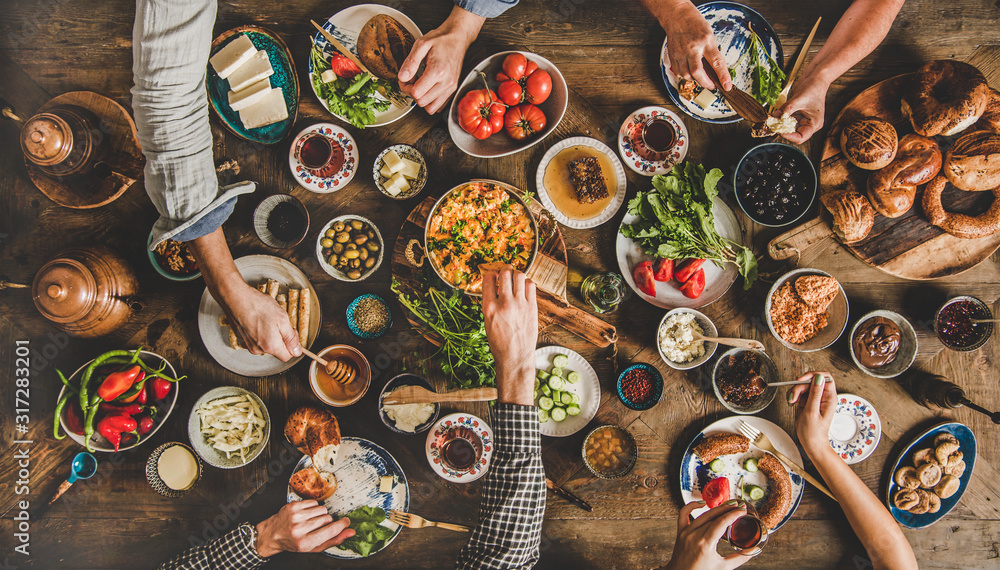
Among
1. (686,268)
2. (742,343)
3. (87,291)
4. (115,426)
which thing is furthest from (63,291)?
(742,343)

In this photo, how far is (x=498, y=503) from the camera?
2184 millimetres

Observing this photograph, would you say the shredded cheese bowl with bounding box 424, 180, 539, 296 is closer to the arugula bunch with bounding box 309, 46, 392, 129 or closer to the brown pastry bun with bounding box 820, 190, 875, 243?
the arugula bunch with bounding box 309, 46, 392, 129

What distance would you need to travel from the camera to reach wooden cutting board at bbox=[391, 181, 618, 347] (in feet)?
8.74

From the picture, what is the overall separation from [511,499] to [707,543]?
3.17ft

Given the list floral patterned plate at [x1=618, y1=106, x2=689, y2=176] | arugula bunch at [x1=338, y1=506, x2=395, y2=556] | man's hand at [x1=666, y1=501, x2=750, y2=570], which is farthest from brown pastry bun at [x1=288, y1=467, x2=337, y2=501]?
floral patterned plate at [x1=618, y1=106, x2=689, y2=176]

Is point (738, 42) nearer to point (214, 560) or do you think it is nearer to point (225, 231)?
point (225, 231)

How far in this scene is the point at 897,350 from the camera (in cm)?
266

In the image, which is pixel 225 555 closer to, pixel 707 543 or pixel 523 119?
pixel 707 543

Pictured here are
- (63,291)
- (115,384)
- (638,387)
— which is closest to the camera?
(63,291)

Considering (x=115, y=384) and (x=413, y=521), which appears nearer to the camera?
(x=115, y=384)

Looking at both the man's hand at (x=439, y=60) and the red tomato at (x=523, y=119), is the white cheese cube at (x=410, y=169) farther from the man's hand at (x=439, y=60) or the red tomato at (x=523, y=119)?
the red tomato at (x=523, y=119)

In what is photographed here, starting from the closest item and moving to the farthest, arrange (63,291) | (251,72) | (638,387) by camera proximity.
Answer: (63,291)
(251,72)
(638,387)

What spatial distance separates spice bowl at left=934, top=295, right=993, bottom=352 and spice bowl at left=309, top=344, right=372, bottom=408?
3312 millimetres

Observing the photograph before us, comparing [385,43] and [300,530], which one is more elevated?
[385,43]
